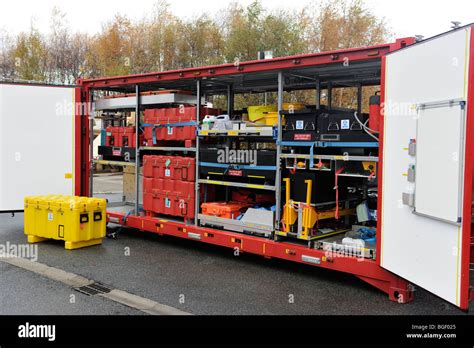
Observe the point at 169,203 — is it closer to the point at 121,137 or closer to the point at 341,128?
the point at 121,137

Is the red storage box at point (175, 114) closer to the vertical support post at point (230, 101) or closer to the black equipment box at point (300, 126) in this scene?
the vertical support post at point (230, 101)

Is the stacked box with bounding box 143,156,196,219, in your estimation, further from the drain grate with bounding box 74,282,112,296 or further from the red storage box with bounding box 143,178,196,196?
the drain grate with bounding box 74,282,112,296

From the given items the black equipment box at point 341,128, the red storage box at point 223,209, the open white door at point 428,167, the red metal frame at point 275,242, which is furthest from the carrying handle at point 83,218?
the open white door at point 428,167

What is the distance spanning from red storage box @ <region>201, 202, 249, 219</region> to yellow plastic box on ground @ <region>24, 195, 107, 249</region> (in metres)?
2.04

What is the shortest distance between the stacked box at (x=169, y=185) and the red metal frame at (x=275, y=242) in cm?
26

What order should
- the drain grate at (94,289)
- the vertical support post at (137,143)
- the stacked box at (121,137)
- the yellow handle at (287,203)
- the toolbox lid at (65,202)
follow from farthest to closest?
the stacked box at (121,137) → the vertical support post at (137,143) → the toolbox lid at (65,202) → the yellow handle at (287,203) → the drain grate at (94,289)

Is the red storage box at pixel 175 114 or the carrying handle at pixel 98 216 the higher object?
the red storage box at pixel 175 114

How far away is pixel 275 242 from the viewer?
283 inches

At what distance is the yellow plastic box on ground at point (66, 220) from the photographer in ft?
27.8

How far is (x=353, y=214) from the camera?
25.8 feet

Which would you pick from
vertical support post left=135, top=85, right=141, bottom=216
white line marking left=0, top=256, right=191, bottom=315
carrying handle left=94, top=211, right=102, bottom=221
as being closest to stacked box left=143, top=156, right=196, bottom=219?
vertical support post left=135, top=85, right=141, bottom=216

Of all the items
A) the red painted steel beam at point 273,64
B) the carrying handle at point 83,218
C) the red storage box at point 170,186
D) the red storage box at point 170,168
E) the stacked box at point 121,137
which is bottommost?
the carrying handle at point 83,218

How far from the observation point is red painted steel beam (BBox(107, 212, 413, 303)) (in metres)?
5.97
